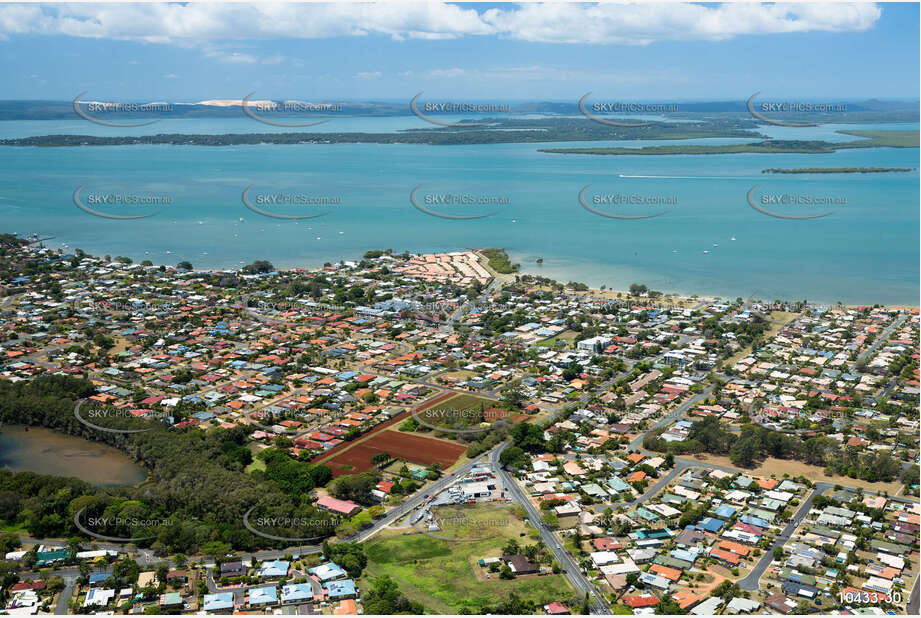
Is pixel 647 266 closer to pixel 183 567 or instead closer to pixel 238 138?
pixel 183 567

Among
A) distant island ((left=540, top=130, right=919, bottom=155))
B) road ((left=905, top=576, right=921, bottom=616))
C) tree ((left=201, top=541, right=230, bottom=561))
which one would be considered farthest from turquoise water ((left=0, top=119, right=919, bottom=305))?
tree ((left=201, top=541, right=230, bottom=561))

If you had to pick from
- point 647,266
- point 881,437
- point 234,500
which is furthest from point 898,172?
point 234,500

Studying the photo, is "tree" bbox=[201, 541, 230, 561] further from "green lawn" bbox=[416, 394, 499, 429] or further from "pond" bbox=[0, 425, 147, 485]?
"green lawn" bbox=[416, 394, 499, 429]

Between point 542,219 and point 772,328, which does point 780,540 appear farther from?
point 542,219

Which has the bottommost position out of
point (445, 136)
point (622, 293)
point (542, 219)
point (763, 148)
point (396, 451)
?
point (396, 451)

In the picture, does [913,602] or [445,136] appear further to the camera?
[445,136]

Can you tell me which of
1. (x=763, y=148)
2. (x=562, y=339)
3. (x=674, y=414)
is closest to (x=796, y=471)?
(x=674, y=414)
